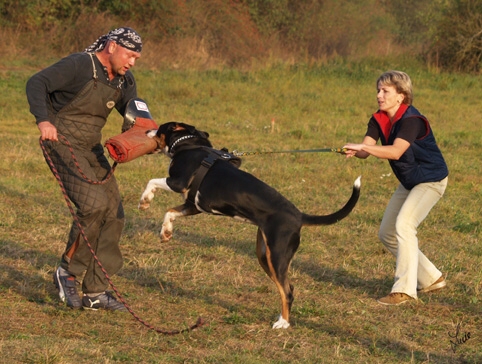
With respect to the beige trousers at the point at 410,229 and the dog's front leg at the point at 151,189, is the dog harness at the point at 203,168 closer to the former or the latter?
the dog's front leg at the point at 151,189

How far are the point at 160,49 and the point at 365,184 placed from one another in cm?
1636

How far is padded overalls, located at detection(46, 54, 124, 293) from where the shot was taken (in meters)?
5.66

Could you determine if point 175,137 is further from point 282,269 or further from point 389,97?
point 389,97

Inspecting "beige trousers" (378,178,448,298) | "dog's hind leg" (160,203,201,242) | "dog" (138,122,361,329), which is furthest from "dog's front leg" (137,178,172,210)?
"beige trousers" (378,178,448,298)

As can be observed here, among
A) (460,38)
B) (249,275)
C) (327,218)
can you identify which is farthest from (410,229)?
(460,38)

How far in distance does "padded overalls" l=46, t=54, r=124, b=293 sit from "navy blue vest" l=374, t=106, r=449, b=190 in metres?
2.19

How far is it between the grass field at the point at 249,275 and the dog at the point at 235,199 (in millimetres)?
508

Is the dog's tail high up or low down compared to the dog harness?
down

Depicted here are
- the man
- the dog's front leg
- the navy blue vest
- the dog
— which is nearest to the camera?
the man

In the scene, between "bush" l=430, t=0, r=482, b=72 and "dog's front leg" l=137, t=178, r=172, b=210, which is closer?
"dog's front leg" l=137, t=178, r=172, b=210

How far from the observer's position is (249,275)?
7.10m

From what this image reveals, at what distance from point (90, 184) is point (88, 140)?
0.32 metres

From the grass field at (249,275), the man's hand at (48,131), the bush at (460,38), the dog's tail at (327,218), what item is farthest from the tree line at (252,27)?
the man's hand at (48,131)

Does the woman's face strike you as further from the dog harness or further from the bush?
the bush
